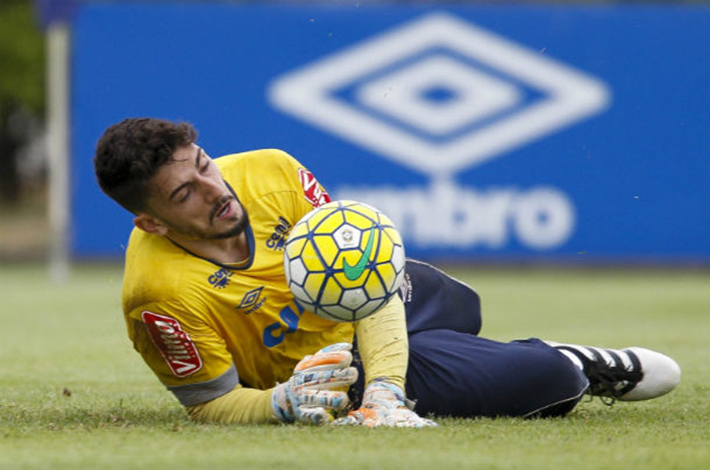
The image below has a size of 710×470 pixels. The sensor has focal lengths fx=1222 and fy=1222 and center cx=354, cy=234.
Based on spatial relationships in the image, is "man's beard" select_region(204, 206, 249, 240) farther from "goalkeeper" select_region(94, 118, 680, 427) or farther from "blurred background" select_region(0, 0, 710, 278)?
"blurred background" select_region(0, 0, 710, 278)

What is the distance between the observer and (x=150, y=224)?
14.6 feet

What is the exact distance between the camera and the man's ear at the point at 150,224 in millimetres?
4402

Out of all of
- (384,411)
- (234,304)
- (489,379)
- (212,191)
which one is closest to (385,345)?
(384,411)

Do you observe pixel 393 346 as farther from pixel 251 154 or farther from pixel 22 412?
pixel 22 412

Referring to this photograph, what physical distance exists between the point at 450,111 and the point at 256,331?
12030 millimetres

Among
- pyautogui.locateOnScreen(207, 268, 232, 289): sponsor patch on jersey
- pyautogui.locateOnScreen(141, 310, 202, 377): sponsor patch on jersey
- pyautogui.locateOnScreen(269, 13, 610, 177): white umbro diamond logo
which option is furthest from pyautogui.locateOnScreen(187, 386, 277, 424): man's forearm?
pyautogui.locateOnScreen(269, 13, 610, 177): white umbro diamond logo

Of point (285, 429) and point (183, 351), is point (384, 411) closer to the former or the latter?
point (285, 429)

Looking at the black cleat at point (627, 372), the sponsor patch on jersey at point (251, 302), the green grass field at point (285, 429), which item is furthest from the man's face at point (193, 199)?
the black cleat at point (627, 372)

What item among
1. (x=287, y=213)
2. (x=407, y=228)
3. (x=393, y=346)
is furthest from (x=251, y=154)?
(x=407, y=228)

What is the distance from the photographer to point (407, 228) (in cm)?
1622

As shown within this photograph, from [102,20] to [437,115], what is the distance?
4804mm

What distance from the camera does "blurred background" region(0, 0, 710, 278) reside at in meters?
16.4

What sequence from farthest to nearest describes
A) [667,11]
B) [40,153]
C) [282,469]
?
[40,153], [667,11], [282,469]

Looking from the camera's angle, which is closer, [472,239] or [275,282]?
[275,282]
